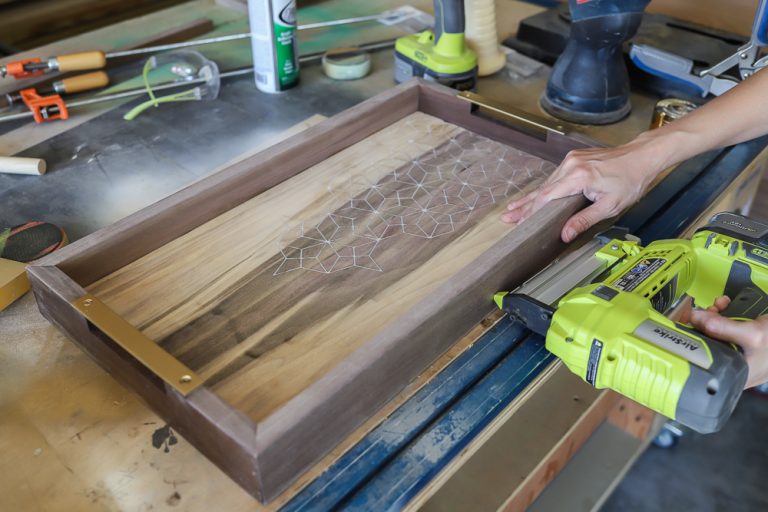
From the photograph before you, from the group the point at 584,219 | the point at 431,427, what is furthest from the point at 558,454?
the point at 431,427

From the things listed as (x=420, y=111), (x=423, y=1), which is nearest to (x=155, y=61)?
(x=420, y=111)

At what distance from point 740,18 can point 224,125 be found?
4.42ft

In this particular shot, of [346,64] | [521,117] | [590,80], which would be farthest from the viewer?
[346,64]

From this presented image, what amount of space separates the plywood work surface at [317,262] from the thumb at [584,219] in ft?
0.31

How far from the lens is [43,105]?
1320 mm

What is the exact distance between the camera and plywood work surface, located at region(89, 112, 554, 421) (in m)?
0.79

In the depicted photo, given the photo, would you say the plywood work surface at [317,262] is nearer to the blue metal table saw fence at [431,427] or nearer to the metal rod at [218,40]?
the blue metal table saw fence at [431,427]

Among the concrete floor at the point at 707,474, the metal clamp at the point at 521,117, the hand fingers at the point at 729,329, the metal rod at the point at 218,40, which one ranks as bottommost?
the concrete floor at the point at 707,474

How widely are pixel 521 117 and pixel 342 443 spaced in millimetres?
646

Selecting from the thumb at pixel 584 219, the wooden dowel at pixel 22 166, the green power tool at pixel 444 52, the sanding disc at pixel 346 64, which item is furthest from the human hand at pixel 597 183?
the wooden dowel at pixel 22 166

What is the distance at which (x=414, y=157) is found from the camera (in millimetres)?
1143

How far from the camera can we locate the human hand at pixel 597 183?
3.16 ft

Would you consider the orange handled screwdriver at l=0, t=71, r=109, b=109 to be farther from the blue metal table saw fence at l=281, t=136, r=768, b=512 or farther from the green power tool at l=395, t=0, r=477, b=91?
the blue metal table saw fence at l=281, t=136, r=768, b=512

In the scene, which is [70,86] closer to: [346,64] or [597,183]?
[346,64]
